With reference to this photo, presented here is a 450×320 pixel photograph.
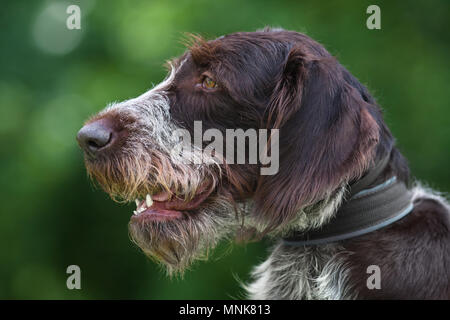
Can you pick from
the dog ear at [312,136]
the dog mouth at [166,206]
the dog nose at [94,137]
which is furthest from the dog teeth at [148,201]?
the dog ear at [312,136]

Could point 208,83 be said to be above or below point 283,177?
above

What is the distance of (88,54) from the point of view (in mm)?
5141

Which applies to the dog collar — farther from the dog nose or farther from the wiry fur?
the dog nose

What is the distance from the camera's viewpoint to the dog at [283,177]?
94.4 inches

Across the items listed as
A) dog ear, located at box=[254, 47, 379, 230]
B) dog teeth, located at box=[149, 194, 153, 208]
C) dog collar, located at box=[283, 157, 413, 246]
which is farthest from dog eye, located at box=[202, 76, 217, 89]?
dog collar, located at box=[283, 157, 413, 246]

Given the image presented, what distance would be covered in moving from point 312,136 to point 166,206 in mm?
798

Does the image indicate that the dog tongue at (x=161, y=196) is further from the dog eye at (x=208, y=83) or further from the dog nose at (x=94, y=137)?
the dog eye at (x=208, y=83)

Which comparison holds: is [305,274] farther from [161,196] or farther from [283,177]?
[161,196]

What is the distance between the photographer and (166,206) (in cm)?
271

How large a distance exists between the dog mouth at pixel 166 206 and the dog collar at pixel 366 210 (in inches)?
23.4

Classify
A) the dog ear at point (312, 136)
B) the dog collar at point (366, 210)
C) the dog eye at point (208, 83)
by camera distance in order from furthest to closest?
the dog eye at point (208, 83) < the dog collar at point (366, 210) < the dog ear at point (312, 136)

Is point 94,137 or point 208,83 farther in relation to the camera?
point 208,83

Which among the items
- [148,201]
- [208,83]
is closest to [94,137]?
[148,201]
